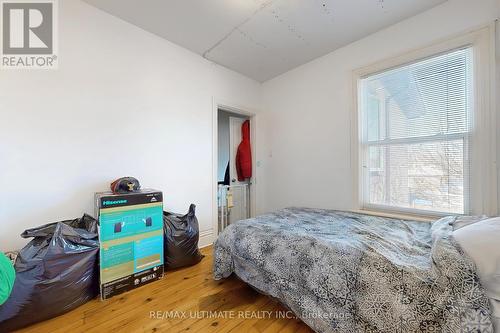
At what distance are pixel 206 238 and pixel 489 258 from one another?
2.54 meters

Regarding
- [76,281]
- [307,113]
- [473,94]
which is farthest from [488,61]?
[76,281]

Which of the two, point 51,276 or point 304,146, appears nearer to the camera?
point 51,276

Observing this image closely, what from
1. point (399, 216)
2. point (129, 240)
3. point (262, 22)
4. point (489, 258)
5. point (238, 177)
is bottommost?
point (129, 240)

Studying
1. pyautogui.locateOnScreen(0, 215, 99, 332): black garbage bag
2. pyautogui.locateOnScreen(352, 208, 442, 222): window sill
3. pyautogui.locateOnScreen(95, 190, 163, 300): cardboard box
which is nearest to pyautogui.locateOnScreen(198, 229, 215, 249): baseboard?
pyautogui.locateOnScreen(95, 190, 163, 300): cardboard box

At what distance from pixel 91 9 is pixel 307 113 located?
104 inches

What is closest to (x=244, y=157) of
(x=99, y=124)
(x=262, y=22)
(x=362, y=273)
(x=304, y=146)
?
(x=304, y=146)

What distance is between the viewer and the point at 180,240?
6.56ft

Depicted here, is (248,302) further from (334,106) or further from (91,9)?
(91,9)

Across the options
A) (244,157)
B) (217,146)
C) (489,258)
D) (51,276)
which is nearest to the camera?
(489,258)

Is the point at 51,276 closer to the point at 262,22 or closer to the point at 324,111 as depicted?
the point at 262,22

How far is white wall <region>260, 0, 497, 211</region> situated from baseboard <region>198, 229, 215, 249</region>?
1.09m

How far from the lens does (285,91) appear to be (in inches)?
123

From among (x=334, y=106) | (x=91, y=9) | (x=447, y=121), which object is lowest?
(x=447, y=121)

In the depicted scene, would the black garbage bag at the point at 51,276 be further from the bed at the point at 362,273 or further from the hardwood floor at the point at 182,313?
A: the bed at the point at 362,273
